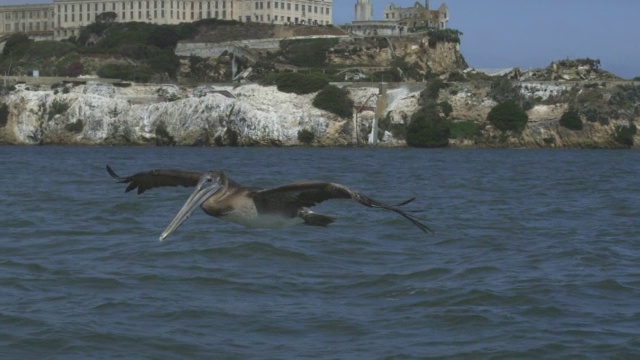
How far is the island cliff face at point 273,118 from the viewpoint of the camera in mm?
78188

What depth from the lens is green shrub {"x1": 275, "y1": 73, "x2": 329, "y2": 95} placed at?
83.0 metres

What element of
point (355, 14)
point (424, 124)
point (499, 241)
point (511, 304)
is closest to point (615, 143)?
point (424, 124)

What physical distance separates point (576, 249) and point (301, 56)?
92560 mm

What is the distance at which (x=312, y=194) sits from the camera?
12836 millimetres

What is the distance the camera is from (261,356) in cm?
1412

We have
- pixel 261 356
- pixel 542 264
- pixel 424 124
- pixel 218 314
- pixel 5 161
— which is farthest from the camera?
pixel 424 124

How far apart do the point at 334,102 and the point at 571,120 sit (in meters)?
14.3

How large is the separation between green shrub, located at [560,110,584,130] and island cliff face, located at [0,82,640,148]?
0.34m

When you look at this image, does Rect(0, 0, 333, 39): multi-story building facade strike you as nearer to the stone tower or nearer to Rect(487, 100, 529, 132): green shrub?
the stone tower

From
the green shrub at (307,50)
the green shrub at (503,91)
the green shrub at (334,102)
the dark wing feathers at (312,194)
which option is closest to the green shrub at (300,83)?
the green shrub at (334,102)

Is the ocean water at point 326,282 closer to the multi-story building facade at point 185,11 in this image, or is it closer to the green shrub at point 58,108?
the green shrub at point 58,108

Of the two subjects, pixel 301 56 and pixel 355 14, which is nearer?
pixel 301 56

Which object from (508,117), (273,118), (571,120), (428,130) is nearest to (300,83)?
(273,118)

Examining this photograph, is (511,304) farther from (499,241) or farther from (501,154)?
(501,154)
